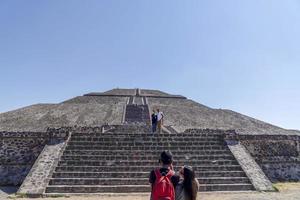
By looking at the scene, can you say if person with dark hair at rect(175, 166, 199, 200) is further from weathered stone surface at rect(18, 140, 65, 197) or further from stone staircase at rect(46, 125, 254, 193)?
weathered stone surface at rect(18, 140, 65, 197)

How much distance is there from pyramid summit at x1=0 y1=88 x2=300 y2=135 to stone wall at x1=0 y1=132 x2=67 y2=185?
534cm

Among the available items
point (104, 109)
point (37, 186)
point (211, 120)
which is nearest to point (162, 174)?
point (37, 186)

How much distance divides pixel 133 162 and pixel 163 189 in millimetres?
8377

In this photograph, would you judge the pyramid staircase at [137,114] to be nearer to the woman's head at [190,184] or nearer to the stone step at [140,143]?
the stone step at [140,143]

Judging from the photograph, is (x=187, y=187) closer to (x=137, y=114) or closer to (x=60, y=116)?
(x=60, y=116)

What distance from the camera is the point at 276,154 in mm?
Answer: 14477

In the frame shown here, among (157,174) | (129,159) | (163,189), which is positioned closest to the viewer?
(163,189)

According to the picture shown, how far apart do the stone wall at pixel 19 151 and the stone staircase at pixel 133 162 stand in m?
1.24

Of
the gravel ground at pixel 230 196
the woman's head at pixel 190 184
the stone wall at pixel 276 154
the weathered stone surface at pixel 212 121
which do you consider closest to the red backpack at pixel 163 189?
the woman's head at pixel 190 184

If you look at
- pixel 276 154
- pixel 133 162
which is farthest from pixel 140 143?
pixel 276 154

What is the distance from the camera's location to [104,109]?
26609mm

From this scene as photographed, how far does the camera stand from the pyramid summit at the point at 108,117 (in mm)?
21047

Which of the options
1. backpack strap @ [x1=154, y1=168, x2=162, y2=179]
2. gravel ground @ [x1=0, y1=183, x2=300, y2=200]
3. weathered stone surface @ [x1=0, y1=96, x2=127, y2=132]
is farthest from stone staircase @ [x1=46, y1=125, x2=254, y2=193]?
weathered stone surface @ [x1=0, y1=96, x2=127, y2=132]

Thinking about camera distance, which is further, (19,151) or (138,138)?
(138,138)
